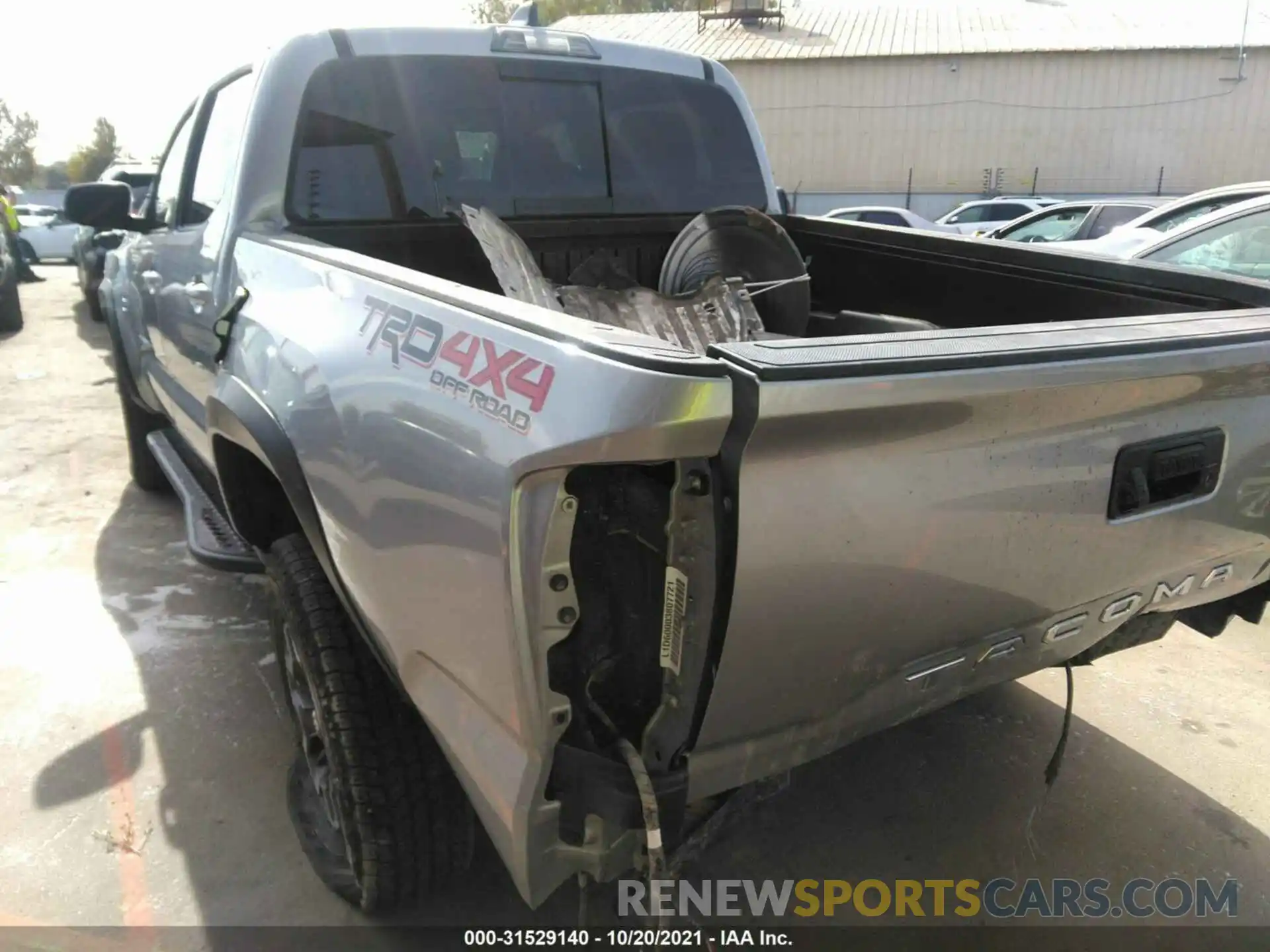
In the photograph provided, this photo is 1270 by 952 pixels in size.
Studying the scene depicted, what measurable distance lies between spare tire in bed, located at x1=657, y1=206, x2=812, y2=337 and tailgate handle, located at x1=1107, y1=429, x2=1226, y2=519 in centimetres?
153

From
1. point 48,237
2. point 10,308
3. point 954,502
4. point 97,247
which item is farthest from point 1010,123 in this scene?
point 954,502

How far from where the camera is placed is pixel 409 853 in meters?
2.11

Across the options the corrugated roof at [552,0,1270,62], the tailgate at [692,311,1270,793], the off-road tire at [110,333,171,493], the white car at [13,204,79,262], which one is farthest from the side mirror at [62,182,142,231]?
the corrugated roof at [552,0,1270,62]

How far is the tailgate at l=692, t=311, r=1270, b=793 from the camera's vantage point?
1.41 m

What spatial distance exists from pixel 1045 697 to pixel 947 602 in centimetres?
208

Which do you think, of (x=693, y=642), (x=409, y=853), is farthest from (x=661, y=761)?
(x=409, y=853)

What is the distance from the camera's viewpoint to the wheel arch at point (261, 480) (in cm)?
214

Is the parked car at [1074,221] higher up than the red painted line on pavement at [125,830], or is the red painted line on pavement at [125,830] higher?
Answer: the parked car at [1074,221]

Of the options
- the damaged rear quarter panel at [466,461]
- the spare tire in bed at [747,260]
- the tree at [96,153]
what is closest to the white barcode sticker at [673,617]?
the damaged rear quarter panel at [466,461]

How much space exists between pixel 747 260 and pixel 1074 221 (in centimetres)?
904

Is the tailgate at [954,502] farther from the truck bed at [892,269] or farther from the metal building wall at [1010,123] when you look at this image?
the metal building wall at [1010,123]

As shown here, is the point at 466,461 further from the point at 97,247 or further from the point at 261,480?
the point at 97,247

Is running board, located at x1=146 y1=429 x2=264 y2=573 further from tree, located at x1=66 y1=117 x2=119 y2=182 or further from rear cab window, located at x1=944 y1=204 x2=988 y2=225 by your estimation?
tree, located at x1=66 y1=117 x2=119 y2=182

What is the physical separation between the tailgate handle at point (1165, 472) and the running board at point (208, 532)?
222 cm
